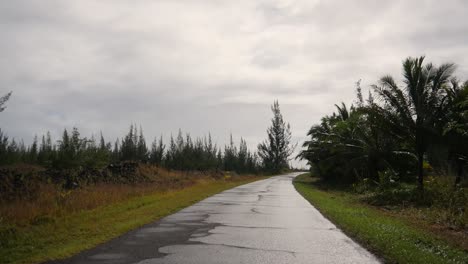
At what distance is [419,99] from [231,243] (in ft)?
51.5

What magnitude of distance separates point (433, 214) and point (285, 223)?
595 centimetres

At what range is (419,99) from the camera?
71.6ft

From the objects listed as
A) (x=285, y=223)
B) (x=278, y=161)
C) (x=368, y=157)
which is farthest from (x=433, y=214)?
(x=278, y=161)

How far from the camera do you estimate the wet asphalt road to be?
26.1ft

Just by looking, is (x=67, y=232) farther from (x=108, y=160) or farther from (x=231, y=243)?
(x=108, y=160)

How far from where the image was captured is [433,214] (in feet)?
51.2

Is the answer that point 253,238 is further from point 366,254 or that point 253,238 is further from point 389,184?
point 389,184

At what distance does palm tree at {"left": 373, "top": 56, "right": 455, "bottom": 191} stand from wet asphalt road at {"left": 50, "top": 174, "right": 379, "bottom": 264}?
10152 mm

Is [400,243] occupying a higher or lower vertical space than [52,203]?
lower

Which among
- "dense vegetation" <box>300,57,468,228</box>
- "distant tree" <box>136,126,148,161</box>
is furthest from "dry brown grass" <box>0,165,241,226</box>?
"distant tree" <box>136,126,148,161</box>

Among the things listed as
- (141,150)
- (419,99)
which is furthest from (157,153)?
(419,99)

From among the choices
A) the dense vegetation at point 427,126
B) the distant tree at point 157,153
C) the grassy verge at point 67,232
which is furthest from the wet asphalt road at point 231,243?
the distant tree at point 157,153

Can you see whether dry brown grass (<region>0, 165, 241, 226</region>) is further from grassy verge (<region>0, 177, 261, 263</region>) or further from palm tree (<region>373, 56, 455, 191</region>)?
palm tree (<region>373, 56, 455, 191</region>)

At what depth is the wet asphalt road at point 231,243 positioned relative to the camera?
26.1 ft
